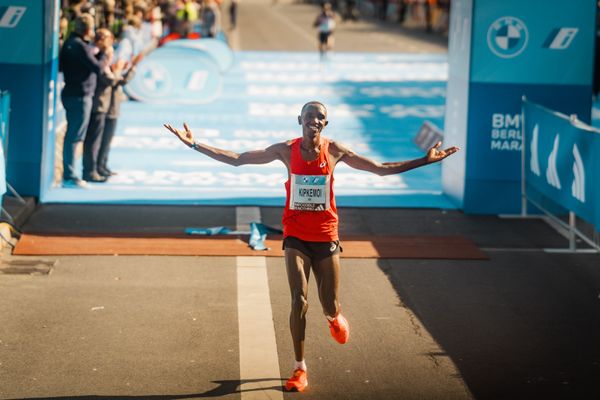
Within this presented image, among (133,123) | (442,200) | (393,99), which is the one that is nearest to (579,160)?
(442,200)

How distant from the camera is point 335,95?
30.9 metres

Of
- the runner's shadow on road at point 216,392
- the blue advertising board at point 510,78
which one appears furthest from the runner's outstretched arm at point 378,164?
the blue advertising board at point 510,78

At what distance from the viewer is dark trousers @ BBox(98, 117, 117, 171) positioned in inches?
685

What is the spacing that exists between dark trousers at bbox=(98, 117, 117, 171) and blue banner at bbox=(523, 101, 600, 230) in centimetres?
594

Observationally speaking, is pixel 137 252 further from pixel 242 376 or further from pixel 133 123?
pixel 133 123

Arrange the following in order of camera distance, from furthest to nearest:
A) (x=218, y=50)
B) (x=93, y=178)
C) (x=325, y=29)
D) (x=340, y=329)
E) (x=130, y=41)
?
(x=325, y=29) < (x=218, y=50) < (x=130, y=41) < (x=93, y=178) < (x=340, y=329)

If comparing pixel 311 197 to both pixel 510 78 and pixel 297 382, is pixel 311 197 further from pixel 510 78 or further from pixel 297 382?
pixel 510 78

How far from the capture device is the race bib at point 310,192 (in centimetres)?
838

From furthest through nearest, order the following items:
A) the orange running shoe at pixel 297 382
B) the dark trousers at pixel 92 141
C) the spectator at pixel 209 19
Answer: the spectator at pixel 209 19, the dark trousers at pixel 92 141, the orange running shoe at pixel 297 382

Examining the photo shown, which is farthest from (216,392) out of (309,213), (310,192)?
(310,192)

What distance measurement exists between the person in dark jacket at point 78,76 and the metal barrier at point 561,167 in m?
5.83

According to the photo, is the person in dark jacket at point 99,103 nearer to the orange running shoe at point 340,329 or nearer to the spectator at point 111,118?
the spectator at point 111,118

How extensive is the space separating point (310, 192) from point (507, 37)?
8.09 m

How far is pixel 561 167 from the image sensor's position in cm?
1352
